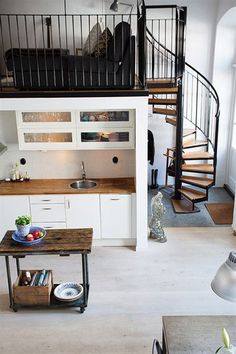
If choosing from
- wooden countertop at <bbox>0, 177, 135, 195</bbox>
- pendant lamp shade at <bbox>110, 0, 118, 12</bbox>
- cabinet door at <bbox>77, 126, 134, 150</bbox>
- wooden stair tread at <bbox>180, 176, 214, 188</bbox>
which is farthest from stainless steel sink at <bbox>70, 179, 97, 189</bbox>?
pendant lamp shade at <bbox>110, 0, 118, 12</bbox>

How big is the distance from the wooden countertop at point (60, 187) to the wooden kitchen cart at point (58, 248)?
3.30 feet

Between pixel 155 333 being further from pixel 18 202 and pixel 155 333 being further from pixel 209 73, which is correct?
pixel 209 73

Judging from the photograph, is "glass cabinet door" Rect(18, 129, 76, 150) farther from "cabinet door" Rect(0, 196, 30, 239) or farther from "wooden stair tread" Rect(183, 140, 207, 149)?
"wooden stair tread" Rect(183, 140, 207, 149)

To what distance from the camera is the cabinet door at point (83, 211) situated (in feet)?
15.5

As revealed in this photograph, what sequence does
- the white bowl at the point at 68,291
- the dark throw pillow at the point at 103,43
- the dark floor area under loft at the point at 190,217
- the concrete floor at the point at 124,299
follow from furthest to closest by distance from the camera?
the dark floor area under loft at the point at 190,217
the dark throw pillow at the point at 103,43
the white bowl at the point at 68,291
the concrete floor at the point at 124,299

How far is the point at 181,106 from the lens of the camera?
6.00 metres

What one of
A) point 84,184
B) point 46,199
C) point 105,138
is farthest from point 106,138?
point 46,199

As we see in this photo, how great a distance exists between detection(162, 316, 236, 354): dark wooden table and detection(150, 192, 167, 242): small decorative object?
2.57m

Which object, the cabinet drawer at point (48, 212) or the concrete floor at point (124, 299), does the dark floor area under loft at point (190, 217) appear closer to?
the concrete floor at point (124, 299)

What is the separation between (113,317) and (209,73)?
206 inches

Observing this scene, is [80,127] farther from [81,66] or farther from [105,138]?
[81,66]

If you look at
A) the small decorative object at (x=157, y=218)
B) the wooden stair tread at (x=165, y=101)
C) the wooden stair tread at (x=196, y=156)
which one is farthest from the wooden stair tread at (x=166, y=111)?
the small decorative object at (x=157, y=218)

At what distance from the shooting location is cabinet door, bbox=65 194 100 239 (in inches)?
187

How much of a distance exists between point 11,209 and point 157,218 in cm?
206
